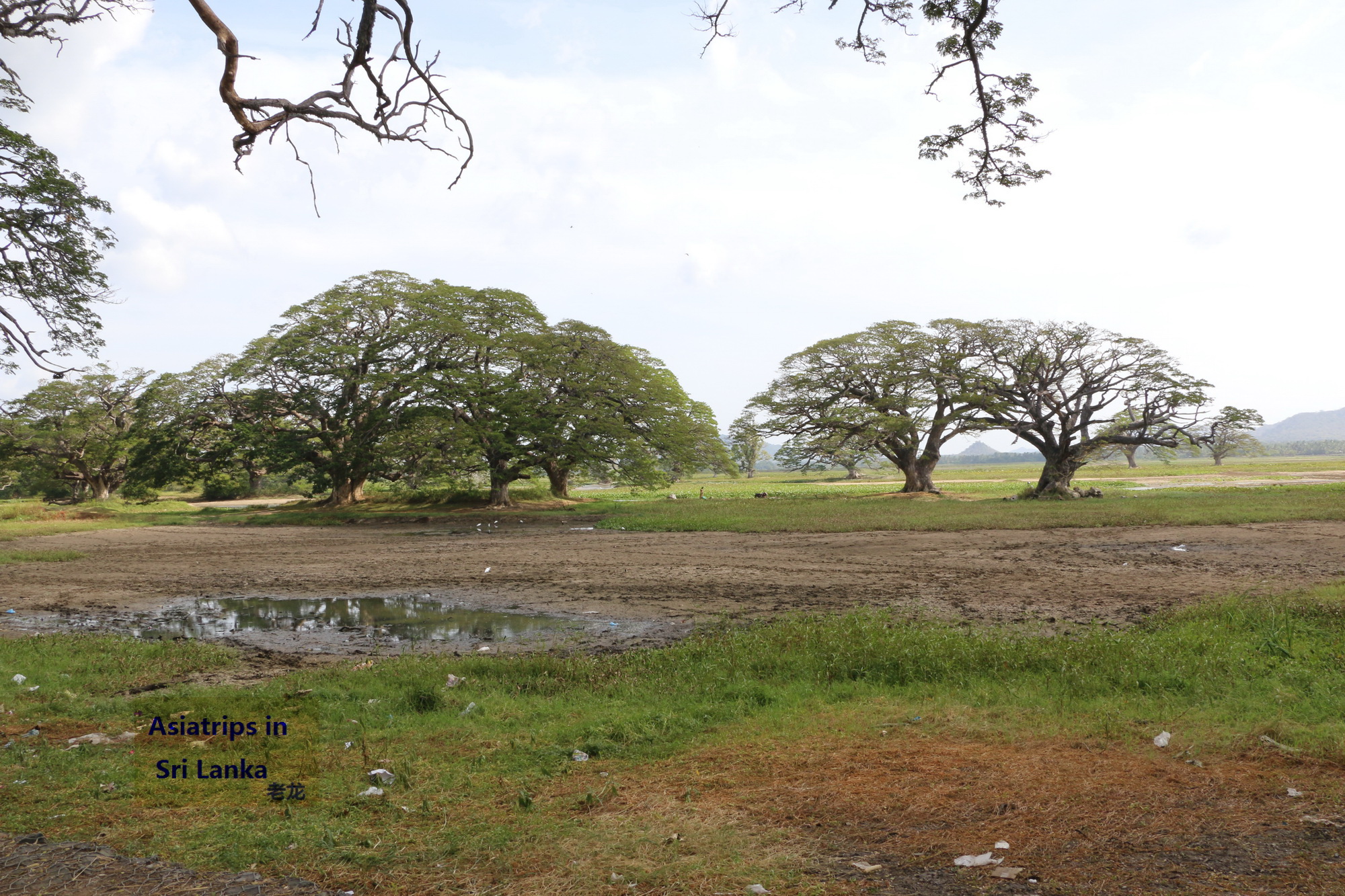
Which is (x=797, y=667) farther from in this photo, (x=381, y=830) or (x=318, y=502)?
(x=318, y=502)

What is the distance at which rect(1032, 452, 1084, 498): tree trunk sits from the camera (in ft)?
110

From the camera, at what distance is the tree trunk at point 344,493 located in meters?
36.3

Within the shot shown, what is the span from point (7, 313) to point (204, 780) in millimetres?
10387

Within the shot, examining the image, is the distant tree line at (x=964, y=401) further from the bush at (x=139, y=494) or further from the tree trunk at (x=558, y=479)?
the bush at (x=139, y=494)

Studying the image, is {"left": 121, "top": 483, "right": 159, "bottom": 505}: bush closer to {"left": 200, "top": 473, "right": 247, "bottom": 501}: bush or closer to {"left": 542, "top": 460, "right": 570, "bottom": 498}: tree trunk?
{"left": 200, "top": 473, "right": 247, "bottom": 501}: bush

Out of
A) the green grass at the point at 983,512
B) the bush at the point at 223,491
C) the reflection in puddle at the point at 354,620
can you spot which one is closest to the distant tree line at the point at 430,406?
the green grass at the point at 983,512

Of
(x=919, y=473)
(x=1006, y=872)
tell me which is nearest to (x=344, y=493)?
(x=919, y=473)

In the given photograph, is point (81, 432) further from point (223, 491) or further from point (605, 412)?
point (605, 412)

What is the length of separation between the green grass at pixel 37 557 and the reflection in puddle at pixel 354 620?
8.87 meters

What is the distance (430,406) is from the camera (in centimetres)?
3366

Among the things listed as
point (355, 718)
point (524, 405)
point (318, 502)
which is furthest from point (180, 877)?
Answer: point (318, 502)

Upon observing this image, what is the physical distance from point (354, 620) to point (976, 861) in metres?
10.4

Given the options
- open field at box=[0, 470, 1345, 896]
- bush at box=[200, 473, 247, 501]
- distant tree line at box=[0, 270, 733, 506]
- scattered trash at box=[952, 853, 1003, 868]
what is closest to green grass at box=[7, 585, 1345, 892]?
open field at box=[0, 470, 1345, 896]

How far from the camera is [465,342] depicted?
34688 mm
